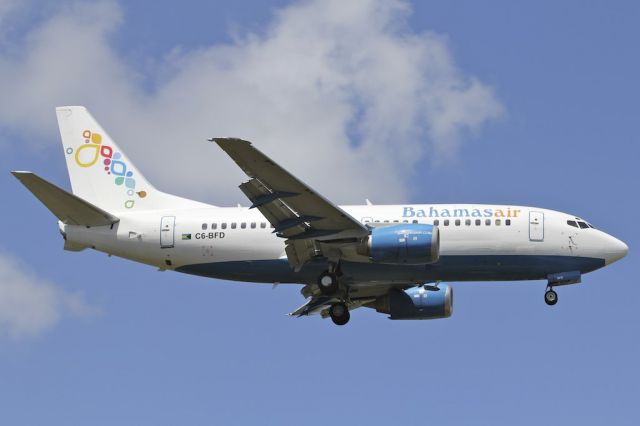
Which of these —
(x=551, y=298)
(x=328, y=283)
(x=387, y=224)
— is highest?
(x=387, y=224)

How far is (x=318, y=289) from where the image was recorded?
5391cm

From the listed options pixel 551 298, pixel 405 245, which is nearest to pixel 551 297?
pixel 551 298

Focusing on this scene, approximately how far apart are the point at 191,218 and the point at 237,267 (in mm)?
2863

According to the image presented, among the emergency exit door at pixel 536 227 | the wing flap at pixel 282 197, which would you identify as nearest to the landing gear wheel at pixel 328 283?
the wing flap at pixel 282 197

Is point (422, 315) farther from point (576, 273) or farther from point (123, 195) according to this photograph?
point (123, 195)

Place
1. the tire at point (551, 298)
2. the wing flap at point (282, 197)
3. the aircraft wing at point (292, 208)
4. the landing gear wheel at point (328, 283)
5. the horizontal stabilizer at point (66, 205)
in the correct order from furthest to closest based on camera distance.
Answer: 1. the landing gear wheel at point (328, 283)
2. the tire at point (551, 298)
3. the horizontal stabilizer at point (66, 205)
4. the aircraft wing at point (292, 208)
5. the wing flap at point (282, 197)

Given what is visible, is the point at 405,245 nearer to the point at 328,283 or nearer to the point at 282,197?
the point at 328,283

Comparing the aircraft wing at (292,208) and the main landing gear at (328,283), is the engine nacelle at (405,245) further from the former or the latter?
the main landing gear at (328,283)

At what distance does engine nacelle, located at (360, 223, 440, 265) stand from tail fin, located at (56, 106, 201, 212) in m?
9.60

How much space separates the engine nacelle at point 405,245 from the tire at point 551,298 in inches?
197

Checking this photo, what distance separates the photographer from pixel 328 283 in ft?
168

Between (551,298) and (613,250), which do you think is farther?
(613,250)

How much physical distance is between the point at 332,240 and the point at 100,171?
12.2 meters

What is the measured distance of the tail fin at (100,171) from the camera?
5556cm
